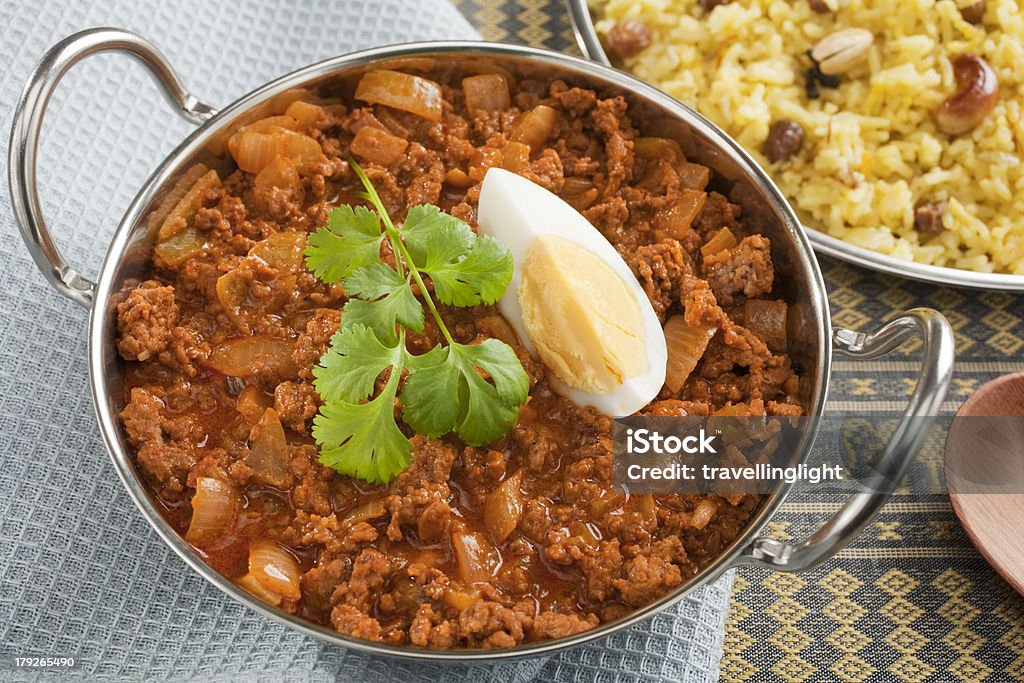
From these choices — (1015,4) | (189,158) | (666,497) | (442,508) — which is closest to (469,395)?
(442,508)

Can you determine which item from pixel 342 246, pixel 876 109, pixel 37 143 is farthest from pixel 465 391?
pixel 876 109

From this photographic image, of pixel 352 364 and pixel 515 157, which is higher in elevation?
pixel 515 157

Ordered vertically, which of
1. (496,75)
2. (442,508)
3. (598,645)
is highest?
(496,75)

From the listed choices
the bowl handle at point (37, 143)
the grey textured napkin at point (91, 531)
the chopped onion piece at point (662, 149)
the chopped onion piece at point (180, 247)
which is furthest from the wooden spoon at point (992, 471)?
the bowl handle at point (37, 143)

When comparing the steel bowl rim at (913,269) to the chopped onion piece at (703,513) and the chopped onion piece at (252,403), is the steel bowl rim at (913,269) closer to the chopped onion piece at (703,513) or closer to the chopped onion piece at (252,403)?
the chopped onion piece at (703,513)

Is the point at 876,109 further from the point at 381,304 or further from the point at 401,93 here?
the point at 381,304

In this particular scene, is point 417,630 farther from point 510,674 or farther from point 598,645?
point 598,645

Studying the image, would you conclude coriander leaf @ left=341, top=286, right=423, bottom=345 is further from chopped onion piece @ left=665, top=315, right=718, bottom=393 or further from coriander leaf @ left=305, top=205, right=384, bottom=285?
chopped onion piece @ left=665, top=315, right=718, bottom=393
